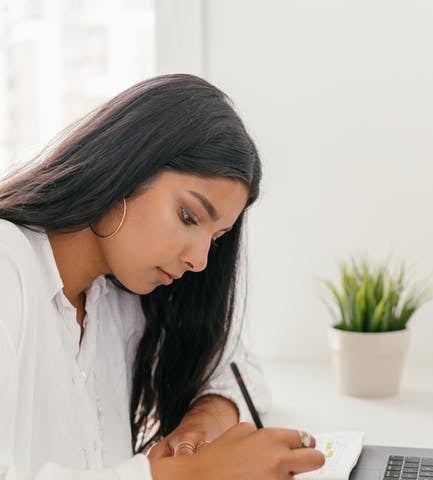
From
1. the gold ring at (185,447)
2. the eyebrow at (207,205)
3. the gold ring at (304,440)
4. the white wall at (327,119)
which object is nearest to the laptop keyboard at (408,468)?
the gold ring at (304,440)

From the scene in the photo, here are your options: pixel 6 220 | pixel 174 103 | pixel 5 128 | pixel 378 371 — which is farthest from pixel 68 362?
pixel 5 128

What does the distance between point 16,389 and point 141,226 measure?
10.4 inches

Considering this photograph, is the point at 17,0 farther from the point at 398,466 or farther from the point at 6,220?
the point at 398,466

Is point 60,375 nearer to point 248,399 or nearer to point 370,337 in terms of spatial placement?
point 248,399

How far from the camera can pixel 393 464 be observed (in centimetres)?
114

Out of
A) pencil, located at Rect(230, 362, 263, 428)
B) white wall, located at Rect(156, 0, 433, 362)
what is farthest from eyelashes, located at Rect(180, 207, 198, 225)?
white wall, located at Rect(156, 0, 433, 362)

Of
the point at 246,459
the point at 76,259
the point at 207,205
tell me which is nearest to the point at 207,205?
the point at 207,205

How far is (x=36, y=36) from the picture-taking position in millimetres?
2002

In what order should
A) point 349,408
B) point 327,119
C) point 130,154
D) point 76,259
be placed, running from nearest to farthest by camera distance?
point 130,154 < point 76,259 < point 349,408 < point 327,119

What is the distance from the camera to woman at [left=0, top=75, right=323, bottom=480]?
3.14 feet

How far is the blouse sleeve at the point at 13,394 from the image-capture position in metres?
0.89

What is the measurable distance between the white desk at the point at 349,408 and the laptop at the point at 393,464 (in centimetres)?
11

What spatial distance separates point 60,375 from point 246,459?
29 cm

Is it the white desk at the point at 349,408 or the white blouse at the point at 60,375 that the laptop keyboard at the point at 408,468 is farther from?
the white blouse at the point at 60,375
